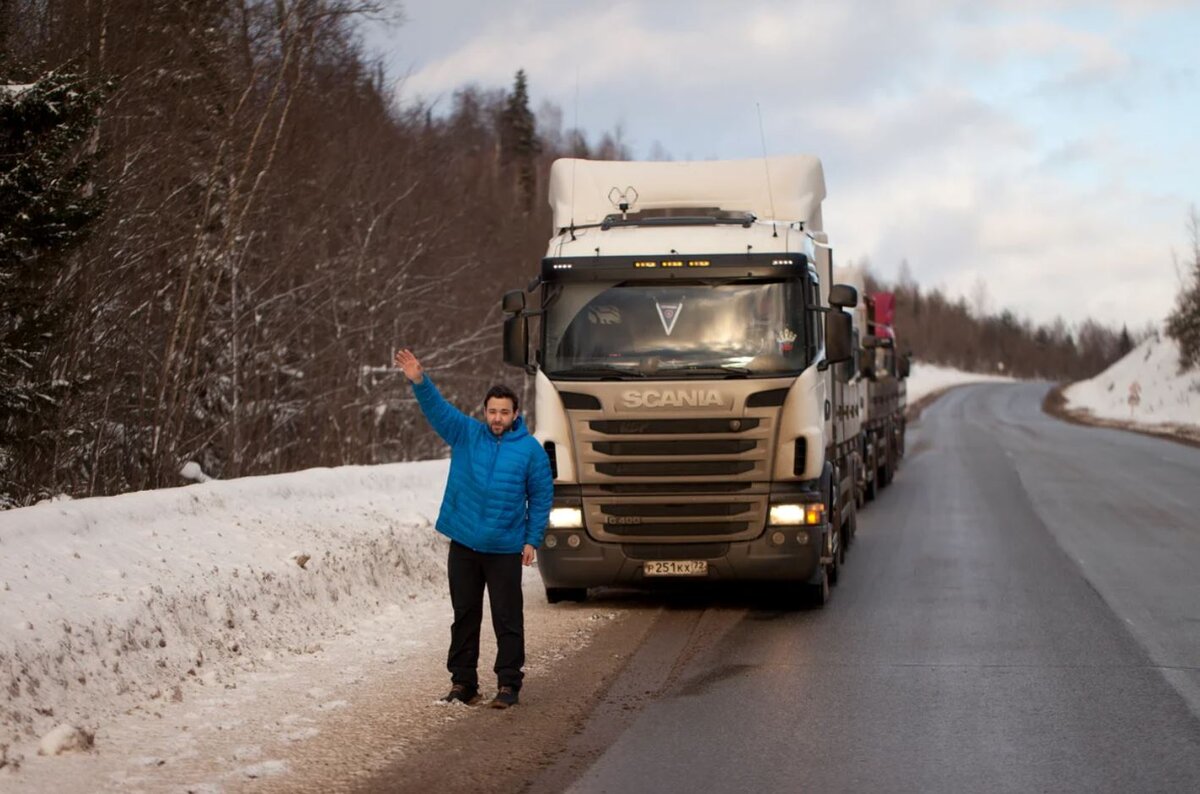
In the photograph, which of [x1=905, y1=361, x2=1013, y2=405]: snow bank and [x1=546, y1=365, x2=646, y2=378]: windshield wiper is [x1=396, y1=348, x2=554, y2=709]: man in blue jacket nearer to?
[x1=546, y1=365, x2=646, y2=378]: windshield wiper

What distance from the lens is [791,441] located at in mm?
11336

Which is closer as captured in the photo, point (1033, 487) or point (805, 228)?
point (805, 228)

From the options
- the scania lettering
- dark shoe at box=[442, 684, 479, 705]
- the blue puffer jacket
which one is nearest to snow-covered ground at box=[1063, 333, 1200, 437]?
the scania lettering

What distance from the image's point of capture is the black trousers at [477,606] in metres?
8.23

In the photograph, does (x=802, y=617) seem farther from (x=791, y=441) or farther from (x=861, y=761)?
(x=861, y=761)

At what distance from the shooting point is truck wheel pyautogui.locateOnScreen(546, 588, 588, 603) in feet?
40.9

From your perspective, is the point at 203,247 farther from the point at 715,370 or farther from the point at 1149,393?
the point at 1149,393

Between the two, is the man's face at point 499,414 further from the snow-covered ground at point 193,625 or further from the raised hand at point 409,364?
the snow-covered ground at point 193,625

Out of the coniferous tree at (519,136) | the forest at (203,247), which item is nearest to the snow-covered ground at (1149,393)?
the forest at (203,247)

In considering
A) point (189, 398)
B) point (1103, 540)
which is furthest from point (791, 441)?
point (189, 398)

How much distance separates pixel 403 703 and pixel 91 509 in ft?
12.1

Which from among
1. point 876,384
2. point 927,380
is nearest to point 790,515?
point 876,384

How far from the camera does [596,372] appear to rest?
456 inches

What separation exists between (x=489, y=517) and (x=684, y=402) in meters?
3.34
